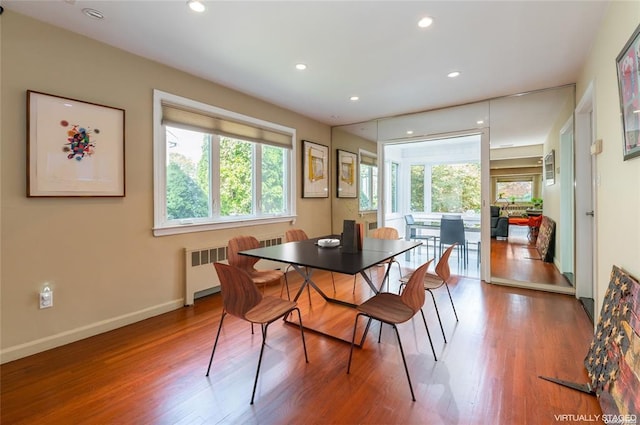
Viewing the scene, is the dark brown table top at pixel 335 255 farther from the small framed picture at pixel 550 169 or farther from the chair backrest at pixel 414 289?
the small framed picture at pixel 550 169

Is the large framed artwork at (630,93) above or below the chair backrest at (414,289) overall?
above

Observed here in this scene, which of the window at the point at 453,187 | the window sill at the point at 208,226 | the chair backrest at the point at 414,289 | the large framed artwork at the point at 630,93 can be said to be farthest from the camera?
the window at the point at 453,187

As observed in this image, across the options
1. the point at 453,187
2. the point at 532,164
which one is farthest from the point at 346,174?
the point at 532,164

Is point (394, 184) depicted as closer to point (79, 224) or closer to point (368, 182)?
point (368, 182)

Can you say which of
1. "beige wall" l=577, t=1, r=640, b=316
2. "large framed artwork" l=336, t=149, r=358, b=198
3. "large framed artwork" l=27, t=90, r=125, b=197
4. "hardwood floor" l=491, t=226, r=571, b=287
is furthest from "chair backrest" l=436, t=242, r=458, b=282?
"large framed artwork" l=336, t=149, r=358, b=198

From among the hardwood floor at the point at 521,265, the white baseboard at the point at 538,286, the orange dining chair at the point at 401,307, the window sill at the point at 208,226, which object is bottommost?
the white baseboard at the point at 538,286

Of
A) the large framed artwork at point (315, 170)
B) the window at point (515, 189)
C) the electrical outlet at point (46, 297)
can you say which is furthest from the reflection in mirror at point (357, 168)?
the window at point (515, 189)

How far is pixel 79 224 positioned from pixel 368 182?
14.3ft

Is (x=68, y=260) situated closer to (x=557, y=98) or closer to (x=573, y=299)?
(x=573, y=299)

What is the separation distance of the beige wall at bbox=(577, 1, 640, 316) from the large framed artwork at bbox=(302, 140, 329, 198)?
3.65m

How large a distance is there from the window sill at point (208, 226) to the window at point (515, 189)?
27.7 ft

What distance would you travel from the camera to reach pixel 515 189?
9.59 meters

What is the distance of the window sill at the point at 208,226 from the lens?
10.3ft

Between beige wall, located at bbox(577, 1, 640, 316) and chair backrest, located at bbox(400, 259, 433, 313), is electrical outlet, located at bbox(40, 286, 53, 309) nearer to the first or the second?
chair backrest, located at bbox(400, 259, 433, 313)
